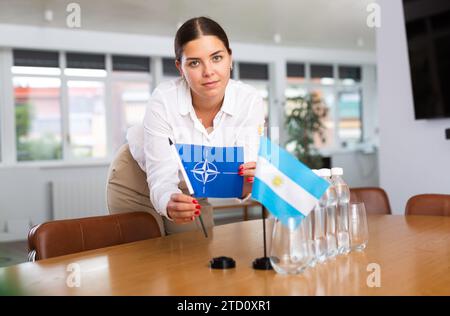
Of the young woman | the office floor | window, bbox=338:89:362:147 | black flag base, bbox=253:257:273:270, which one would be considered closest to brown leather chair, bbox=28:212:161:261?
the young woman

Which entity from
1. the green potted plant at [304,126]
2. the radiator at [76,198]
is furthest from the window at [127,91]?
the green potted plant at [304,126]

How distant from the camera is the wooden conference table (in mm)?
1202

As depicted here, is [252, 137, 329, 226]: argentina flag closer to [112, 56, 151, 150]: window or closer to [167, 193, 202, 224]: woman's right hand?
[167, 193, 202, 224]: woman's right hand

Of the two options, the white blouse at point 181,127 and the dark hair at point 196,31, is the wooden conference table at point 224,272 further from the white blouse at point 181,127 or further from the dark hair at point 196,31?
the dark hair at point 196,31

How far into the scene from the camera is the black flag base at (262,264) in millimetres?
1377

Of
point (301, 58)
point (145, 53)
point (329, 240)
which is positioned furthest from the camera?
point (301, 58)

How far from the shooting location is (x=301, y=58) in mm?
9594

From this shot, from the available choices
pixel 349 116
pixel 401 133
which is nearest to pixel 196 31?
pixel 401 133

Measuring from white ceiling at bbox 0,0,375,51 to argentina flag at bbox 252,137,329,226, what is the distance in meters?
5.29

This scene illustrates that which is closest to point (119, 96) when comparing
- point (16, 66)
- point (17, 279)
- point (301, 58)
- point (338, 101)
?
point (16, 66)

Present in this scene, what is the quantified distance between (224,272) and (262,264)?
0.11m

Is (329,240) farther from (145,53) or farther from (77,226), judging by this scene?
(145,53)
